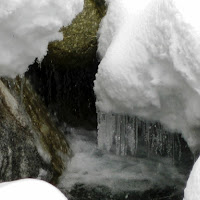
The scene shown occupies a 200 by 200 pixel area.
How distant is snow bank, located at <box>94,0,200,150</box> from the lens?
3.08 metres

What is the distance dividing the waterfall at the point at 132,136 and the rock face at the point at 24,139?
481 millimetres

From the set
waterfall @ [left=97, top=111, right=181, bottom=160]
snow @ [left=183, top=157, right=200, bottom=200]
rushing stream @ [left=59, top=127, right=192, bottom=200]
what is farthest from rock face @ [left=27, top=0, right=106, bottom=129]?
snow @ [left=183, top=157, right=200, bottom=200]

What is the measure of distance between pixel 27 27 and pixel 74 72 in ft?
5.01

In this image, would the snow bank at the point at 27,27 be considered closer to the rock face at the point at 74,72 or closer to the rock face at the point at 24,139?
the rock face at the point at 24,139

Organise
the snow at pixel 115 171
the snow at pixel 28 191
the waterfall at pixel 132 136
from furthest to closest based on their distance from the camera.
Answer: the snow at pixel 115 171, the waterfall at pixel 132 136, the snow at pixel 28 191

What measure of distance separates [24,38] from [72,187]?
1.55 m

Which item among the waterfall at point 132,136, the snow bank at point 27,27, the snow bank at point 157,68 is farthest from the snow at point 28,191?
the waterfall at point 132,136

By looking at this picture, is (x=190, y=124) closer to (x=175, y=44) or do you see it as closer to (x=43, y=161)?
(x=175, y=44)

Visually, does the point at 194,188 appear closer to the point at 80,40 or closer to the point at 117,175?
the point at 117,175

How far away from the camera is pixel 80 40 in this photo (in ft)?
13.2

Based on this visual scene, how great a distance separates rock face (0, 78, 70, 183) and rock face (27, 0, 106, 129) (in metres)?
0.40

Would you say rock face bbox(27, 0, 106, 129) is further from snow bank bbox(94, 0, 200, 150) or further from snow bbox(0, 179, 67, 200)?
snow bbox(0, 179, 67, 200)

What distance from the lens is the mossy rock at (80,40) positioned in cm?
398

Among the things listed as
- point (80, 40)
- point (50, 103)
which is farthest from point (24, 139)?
point (80, 40)
